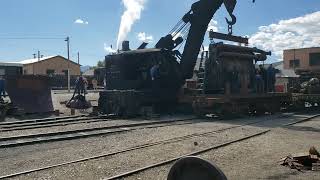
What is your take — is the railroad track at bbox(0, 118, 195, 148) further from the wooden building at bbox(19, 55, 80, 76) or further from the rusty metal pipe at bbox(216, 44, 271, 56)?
the wooden building at bbox(19, 55, 80, 76)

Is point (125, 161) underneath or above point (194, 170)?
underneath

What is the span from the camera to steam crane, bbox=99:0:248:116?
21.7 metres

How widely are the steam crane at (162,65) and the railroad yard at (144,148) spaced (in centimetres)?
486

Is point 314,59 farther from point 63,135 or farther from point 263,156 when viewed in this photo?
point 263,156

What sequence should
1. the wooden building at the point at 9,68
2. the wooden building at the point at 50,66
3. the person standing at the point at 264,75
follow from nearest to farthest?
1. the person standing at the point at 264,75
2. the wooden building at the point at 9,68
3. the wooden building at the point at 50,66

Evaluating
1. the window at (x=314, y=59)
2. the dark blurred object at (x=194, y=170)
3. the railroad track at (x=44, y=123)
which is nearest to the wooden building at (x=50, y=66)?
the window at (x=314, y=59)

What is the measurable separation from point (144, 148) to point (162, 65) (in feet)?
36.7

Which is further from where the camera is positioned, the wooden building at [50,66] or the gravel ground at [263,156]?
the wooden building at [50,66]

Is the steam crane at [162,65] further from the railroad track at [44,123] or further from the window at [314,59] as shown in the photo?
the window at [314,59]

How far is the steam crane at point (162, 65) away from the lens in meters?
21.7

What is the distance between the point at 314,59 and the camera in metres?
76.2

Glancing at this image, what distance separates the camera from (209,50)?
20703 millimetres

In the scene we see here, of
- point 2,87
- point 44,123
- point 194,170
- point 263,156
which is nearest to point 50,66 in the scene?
point 2,87

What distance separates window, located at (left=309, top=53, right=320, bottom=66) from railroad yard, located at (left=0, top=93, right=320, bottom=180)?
61.5 metres
